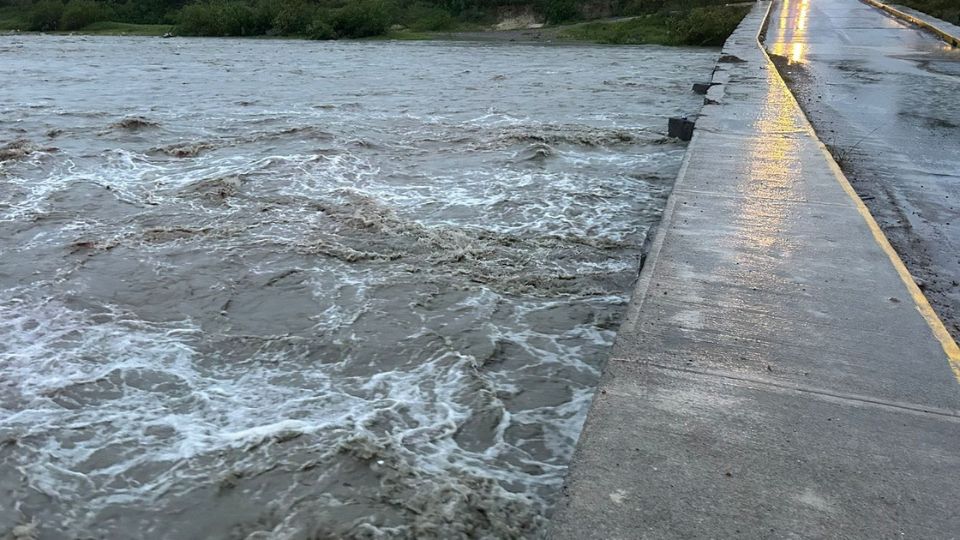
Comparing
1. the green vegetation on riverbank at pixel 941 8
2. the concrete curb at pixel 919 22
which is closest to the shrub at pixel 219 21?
the concrete curb at pixel 919 22

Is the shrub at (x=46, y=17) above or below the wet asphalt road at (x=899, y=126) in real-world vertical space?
above

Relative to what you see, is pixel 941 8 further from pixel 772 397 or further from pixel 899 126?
→ pixel 772 397

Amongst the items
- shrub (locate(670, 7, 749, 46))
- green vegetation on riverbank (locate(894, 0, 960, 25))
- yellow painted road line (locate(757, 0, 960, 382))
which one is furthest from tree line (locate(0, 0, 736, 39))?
yellow painted road line (locate(757, 0, 960, 382))

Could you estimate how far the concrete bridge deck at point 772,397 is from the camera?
2.97 metres

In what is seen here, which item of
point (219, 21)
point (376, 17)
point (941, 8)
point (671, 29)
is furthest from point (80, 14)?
point (941, 8)

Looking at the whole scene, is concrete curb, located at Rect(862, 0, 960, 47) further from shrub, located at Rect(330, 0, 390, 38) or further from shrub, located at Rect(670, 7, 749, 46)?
shrub, located at Rect(330, 0, 390, 38)

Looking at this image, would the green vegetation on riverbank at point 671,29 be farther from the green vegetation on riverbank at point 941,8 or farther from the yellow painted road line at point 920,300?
the yellow painted road line at point 920,300

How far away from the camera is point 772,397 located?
373 centimetres

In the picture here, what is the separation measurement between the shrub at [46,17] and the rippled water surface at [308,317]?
4905cm

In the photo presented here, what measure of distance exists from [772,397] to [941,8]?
120 ft

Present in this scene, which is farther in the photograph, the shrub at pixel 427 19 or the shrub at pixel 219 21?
the shrub at pixel 427 19

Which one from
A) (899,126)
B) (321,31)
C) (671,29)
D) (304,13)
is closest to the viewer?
(899,126)

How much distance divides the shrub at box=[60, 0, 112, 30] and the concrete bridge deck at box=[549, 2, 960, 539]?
60368 mm

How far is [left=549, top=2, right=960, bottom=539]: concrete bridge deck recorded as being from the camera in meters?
2.97
